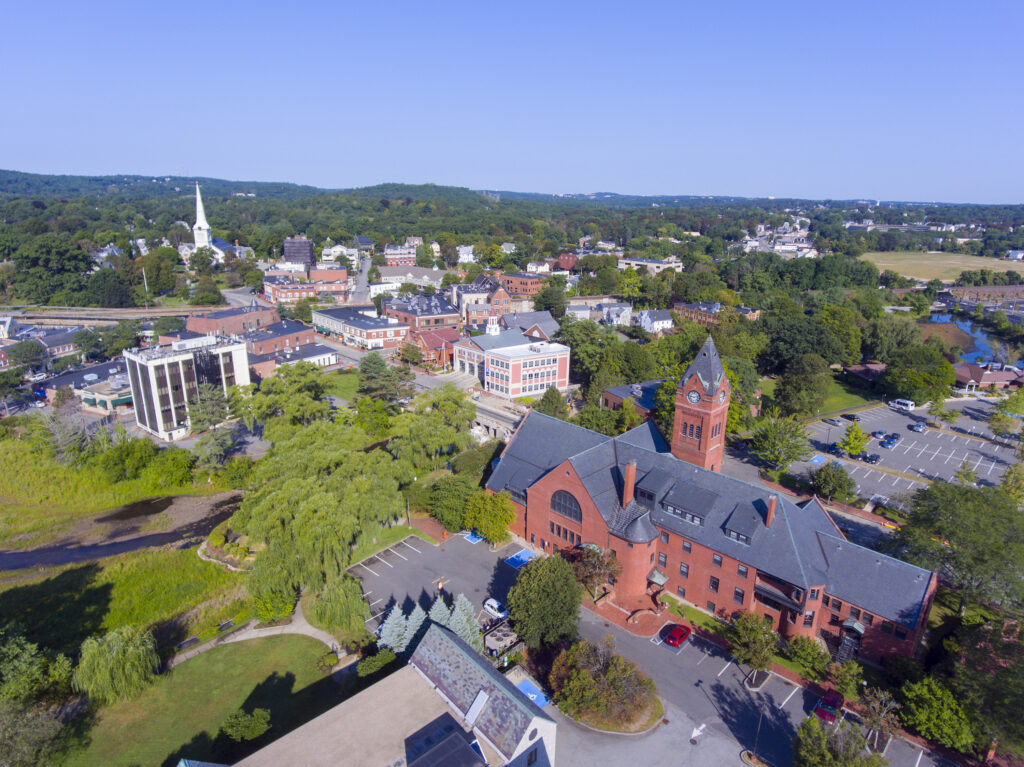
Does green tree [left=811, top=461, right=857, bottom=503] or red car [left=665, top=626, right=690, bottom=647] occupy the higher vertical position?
green tree [left=811, top=461, right=857, bottom=503]

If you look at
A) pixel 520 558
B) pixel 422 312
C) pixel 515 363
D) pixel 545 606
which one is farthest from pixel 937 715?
pixel 422 312

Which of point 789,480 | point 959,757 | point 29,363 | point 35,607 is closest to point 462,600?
point 959,757

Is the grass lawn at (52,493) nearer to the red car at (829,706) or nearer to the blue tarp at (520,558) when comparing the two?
Answer: the blue tarp at (520,558)

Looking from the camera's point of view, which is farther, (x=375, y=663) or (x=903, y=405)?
(x=903, y=405)

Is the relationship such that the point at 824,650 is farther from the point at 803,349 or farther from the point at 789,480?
the point at 803,349

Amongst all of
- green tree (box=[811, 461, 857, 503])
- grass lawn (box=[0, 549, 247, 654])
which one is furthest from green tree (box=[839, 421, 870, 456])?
grass lawn (box=[0, 549, 247, 654])

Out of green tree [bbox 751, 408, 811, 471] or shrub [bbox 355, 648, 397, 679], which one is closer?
shrub [bbox 355, 648, 397, 679]

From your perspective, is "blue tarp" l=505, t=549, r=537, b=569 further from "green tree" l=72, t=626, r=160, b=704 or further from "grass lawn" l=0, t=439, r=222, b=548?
"grass lawn" l=0, t=439, r=222, b=548

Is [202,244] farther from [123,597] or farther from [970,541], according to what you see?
[970,541]
